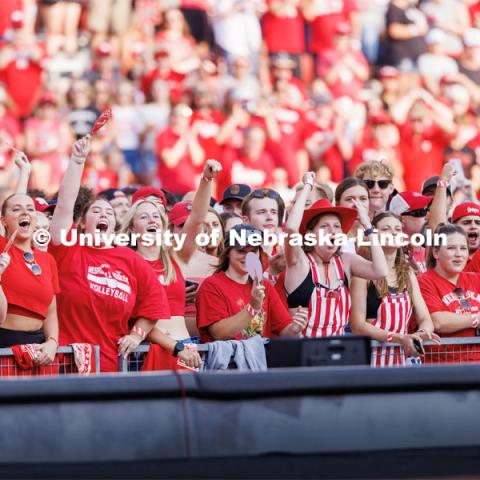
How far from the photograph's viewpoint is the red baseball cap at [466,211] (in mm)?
10039

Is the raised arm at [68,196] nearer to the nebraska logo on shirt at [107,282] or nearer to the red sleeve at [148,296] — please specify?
the nebraska logo on shirt at [107,282]

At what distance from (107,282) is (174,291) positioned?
555 millimetres

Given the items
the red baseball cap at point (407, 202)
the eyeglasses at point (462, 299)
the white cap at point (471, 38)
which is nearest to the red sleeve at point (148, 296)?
the eyeglasses at point (462, 299)

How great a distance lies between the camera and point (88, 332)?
8.04m

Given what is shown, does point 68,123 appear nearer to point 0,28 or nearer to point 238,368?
point 0,28

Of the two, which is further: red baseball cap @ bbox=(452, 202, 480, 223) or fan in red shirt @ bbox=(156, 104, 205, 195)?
fan in red shirt @ bbox=(156, 104, 205, 195)

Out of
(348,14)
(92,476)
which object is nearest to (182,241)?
(92,476)

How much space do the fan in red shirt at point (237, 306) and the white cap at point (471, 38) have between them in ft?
32.7

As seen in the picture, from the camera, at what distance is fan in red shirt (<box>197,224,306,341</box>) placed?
26.7ft

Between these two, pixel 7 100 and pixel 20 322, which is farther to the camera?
pixel 7 100

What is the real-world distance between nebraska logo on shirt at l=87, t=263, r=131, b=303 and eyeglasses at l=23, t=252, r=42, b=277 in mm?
354

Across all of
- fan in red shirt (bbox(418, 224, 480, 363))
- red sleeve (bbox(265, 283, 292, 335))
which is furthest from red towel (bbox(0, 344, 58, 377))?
fan in red shirt (bbox(418, 224, 480, 363))

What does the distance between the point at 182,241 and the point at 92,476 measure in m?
3.71

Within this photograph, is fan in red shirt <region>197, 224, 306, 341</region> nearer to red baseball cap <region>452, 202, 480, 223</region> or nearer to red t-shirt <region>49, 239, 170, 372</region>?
red t-shirt <region>49, 239, 170, 372</region>
